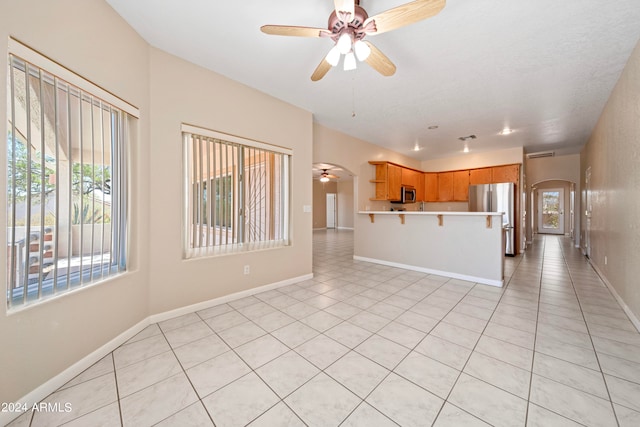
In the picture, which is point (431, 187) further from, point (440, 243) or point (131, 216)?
point (131, 216)

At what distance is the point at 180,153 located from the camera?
2.57m

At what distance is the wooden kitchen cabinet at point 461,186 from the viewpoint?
6.79 m

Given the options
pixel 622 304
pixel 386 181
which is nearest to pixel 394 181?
pixel 386 181

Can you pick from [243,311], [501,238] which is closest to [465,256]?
[501,238]

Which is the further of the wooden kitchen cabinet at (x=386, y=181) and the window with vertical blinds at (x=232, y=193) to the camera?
the wooden kitchen cabinet at (x=386, y=181)

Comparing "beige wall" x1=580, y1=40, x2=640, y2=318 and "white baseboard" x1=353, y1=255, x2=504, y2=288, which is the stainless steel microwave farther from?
"beige wall" x1=580, y1=40, x2=640, y2=318

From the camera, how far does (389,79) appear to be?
2.94 meters

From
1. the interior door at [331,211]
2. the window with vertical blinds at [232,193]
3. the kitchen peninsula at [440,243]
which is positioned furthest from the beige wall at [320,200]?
the window with vertical blinds at [232,193]

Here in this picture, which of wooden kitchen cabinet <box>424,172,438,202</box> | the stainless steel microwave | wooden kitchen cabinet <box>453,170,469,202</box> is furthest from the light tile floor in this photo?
wooden kitchen cabinet <box>424,172,438,202</box>

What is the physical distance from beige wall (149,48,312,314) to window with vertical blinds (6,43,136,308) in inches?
13.0

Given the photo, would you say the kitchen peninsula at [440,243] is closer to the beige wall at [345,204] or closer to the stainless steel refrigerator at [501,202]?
the stainless steel refrigerator at [501,202]

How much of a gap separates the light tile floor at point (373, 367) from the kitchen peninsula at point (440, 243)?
804mm

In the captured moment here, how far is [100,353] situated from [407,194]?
259 inches

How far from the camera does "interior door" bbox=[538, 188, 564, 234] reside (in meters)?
10.5
